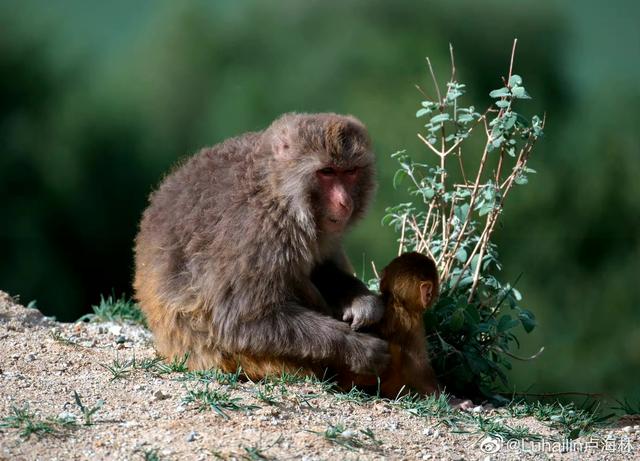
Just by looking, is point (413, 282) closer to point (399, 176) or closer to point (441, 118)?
point (399, 176)

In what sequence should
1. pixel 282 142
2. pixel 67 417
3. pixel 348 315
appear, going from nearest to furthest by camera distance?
1. pixel 67 417
2. pixel 282 142
3. pixel 348 315

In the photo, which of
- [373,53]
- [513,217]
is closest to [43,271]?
[373,53]

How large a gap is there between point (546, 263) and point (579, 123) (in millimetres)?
2511

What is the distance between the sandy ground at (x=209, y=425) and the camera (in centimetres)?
501

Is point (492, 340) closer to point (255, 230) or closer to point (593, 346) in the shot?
point (255, 230)

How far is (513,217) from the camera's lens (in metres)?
15.4

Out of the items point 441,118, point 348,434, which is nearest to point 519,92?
point 441,118

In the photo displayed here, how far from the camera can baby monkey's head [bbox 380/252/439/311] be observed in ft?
21.0

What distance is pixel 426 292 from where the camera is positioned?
6.38 meters

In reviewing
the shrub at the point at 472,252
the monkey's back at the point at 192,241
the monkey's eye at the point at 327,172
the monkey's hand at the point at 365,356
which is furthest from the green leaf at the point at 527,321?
the monkey's back at the point at 192,241

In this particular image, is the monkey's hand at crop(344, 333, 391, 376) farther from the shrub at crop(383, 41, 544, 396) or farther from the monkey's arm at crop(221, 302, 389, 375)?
the shrub at crop(383, 41, 544, 396)

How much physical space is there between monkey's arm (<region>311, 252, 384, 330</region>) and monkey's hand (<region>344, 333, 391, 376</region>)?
0.69ft

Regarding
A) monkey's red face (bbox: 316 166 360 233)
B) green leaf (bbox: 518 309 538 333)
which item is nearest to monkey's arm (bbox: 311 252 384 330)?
monkey's red face (bbox: 316 166 360 233)

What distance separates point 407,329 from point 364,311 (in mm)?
339
